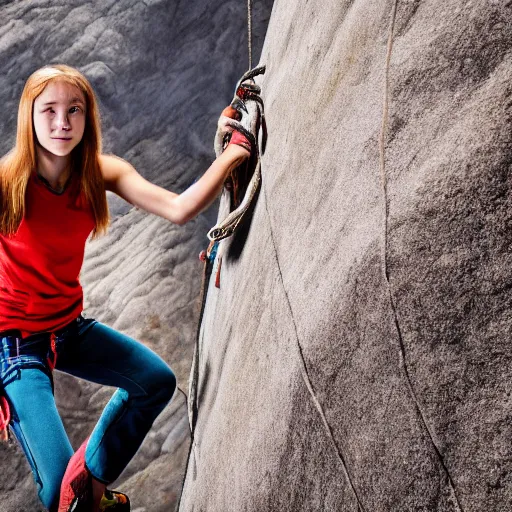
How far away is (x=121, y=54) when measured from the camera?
3.22m

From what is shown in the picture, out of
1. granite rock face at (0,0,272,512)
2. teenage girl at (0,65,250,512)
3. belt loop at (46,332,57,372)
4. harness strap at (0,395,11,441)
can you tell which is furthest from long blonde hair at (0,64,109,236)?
granite rock face at (0,0,272,512)

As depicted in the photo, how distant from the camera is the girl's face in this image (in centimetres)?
143

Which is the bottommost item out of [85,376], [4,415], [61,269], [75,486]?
[75,486]

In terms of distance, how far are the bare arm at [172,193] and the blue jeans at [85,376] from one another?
1.22ft

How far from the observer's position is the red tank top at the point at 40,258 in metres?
1.46

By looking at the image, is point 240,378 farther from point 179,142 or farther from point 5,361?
A: point 179,142

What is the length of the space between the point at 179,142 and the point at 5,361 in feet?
6.77

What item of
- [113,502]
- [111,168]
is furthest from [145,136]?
[113,502]

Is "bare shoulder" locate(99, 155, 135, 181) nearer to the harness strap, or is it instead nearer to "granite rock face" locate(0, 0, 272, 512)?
the harness strap

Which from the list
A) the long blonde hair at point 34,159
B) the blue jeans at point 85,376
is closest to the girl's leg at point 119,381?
the blue jeans at point 85,376

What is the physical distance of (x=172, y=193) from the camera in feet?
4.66

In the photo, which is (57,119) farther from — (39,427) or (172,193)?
(39,427)

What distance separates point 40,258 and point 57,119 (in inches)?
12.9

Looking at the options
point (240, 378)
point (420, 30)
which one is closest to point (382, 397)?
point (420, 30)
